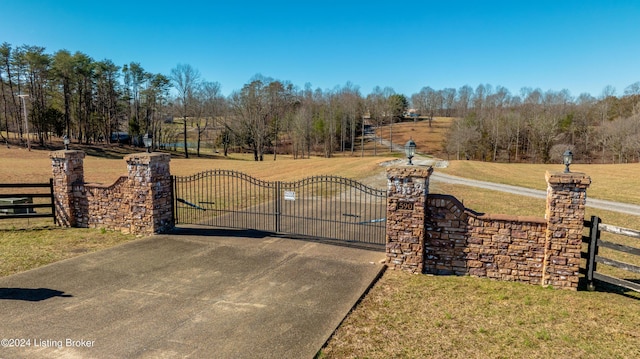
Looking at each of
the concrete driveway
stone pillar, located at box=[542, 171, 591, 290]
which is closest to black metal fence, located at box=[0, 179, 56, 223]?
the concrete driveway

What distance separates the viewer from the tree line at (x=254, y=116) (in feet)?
156

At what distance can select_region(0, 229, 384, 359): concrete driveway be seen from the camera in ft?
15.8

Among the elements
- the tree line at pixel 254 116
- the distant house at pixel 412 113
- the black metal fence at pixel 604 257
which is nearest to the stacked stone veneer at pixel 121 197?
the black metal fence at pixel 604 257

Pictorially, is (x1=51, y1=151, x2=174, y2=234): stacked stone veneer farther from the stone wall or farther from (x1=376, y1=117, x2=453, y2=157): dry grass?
(x1=376, y1=117, x2=453, y2=157): dry grass

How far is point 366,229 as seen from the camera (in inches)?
432

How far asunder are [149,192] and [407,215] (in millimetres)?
6866

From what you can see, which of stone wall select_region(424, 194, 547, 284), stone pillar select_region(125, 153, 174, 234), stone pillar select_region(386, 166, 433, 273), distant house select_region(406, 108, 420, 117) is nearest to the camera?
stone wall select_region(424, 194, 547, 284)

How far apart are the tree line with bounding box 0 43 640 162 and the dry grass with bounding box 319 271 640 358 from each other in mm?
44299

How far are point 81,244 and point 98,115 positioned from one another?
54.3 m

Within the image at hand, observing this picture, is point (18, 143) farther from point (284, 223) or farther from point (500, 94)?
point (500, 94)

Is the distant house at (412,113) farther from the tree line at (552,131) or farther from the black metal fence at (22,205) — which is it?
the black metal fence at (22,205)

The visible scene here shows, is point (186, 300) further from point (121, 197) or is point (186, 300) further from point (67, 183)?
point (67, 183)

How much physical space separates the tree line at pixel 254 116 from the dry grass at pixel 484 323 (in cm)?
4430

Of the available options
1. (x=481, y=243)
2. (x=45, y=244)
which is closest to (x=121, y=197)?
(x=45, y=244)
